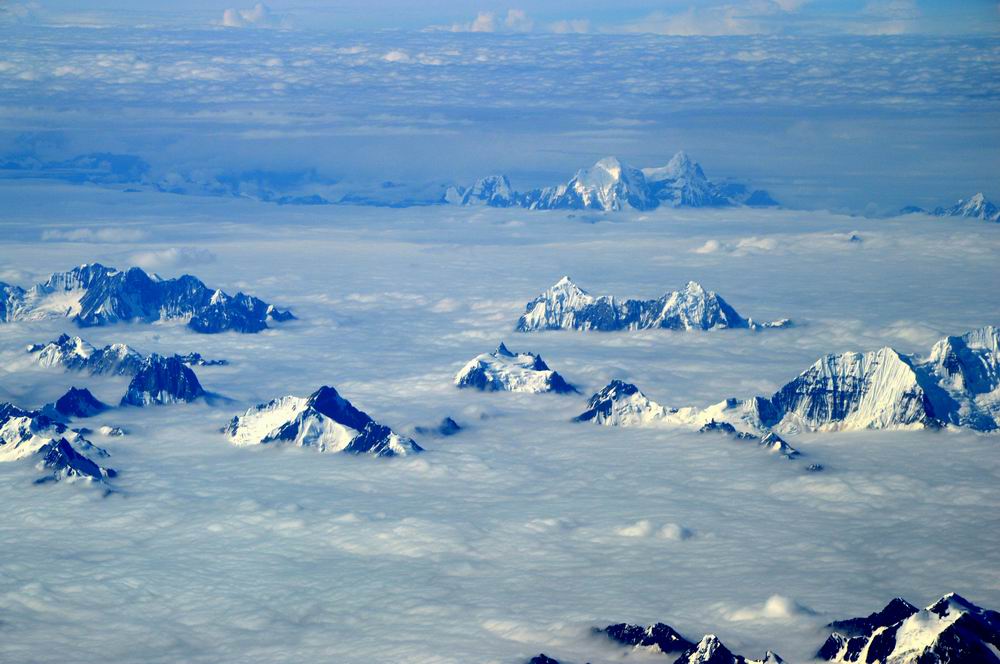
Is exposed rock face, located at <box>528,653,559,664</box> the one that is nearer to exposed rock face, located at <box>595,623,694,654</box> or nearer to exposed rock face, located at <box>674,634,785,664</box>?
exposed rock face, located at <box>595,623,694,654</box>

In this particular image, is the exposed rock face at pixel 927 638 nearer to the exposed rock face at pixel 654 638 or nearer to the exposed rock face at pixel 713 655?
the exposed rock face at pixel 713 655

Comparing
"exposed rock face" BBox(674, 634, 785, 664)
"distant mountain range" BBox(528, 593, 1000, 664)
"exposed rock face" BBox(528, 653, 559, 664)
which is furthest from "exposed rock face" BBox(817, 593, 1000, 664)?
"exposed rock face" BBox(528, 653, 559, 664)

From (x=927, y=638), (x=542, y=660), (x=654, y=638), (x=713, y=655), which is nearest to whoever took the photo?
(x=927, y=638)

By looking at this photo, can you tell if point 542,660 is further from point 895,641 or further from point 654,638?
point 895,641

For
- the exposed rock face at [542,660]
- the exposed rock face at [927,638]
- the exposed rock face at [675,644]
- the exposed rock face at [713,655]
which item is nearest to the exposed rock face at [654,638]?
the exposed rock face at [675,644]

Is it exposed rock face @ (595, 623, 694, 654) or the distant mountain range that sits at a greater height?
the distant mountain range

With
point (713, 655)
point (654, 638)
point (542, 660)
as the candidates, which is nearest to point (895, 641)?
point (713, 655)

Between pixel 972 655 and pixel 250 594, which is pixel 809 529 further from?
pixel 250 594

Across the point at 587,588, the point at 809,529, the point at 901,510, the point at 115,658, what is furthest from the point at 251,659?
the point at 901,510
